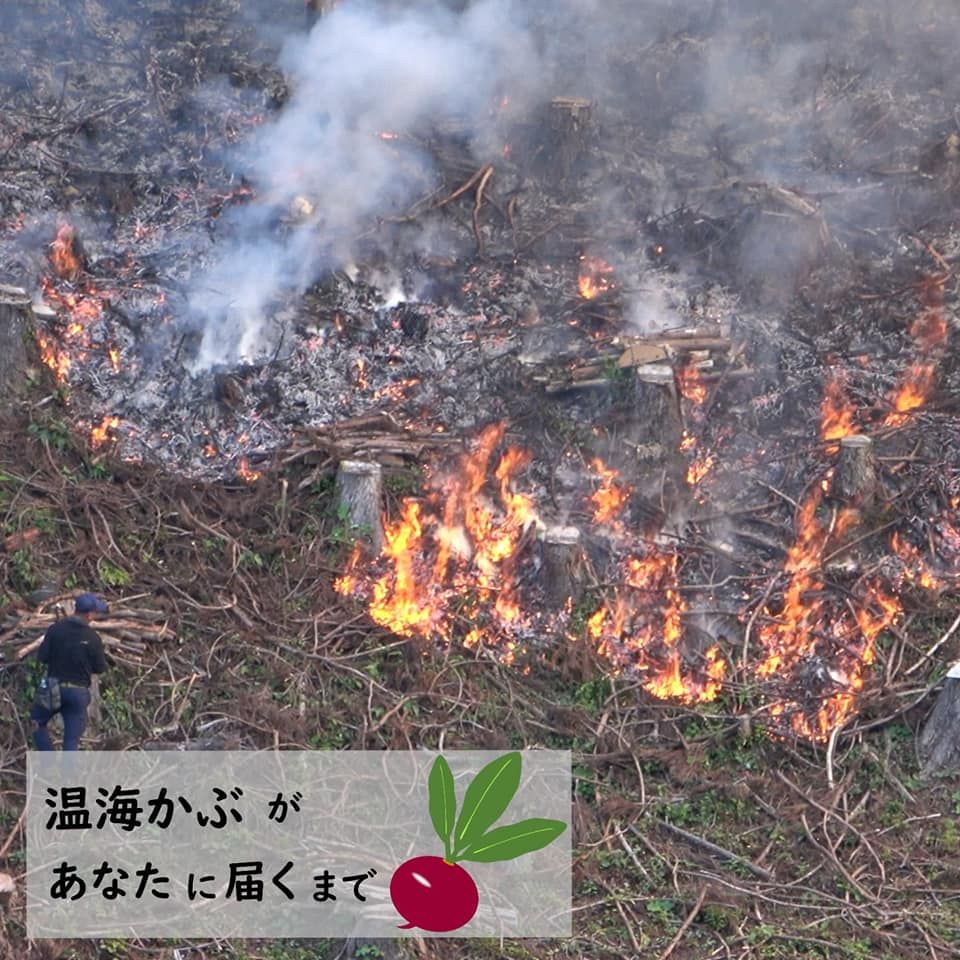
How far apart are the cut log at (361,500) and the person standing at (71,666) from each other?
2767mm

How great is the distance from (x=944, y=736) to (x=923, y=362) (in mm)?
4969

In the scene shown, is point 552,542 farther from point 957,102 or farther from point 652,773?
point 957,102

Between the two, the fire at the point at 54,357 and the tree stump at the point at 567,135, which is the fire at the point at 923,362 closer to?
the tree stump at the point at 567,135

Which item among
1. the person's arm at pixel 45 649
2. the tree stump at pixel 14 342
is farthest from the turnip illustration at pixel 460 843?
the tree stump at pixel 14 342

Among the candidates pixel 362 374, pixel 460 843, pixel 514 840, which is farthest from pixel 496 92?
pixel 460 843

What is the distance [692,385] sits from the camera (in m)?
14.1

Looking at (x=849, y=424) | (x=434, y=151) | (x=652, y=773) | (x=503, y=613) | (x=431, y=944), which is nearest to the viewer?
(x=431, y=944)

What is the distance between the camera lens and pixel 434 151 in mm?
16969

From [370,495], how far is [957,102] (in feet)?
34.3

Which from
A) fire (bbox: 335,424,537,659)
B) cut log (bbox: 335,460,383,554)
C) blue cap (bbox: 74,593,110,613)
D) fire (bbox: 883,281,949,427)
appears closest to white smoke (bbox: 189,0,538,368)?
cut log (bbox: 335,460,383,554)

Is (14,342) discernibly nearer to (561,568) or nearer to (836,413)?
(561,568)

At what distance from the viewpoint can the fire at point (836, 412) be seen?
13.8m

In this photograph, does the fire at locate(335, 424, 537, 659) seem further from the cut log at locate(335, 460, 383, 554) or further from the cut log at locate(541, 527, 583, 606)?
the cut log at locate(541, 527, 583, 606)

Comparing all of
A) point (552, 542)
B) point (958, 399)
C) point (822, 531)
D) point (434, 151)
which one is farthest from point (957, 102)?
point (552, 542)
